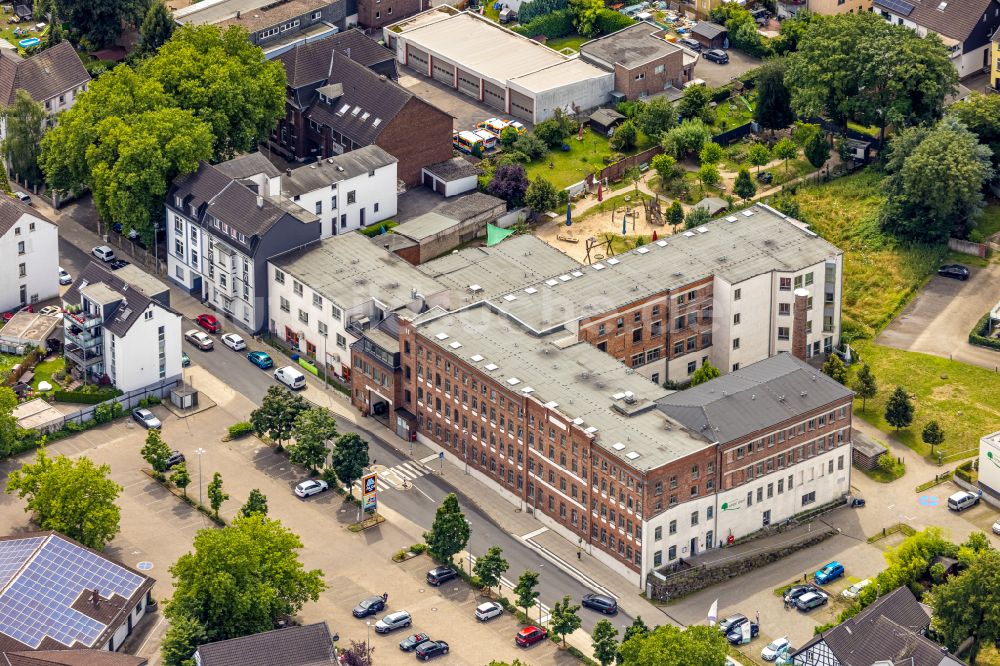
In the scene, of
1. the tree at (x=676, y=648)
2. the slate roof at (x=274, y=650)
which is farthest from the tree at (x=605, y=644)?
the slate roof at (x=274, y=650)

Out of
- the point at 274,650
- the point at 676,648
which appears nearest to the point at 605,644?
the point at 676,648

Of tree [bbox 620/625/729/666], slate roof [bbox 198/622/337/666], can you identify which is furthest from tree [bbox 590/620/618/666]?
slate roof [bbox 198/622/337/666]

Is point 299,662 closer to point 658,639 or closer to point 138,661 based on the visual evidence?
point 138,661

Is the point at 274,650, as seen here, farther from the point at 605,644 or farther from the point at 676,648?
the point at 676,648

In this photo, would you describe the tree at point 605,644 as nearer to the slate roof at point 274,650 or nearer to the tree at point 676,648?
the tree at point 676,648

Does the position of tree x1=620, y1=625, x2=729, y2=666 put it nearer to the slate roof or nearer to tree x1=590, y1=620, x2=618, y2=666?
tree x1=590, y1=620, x2=618, y2=666

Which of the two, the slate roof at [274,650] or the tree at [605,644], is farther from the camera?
the tree at [605,644]
